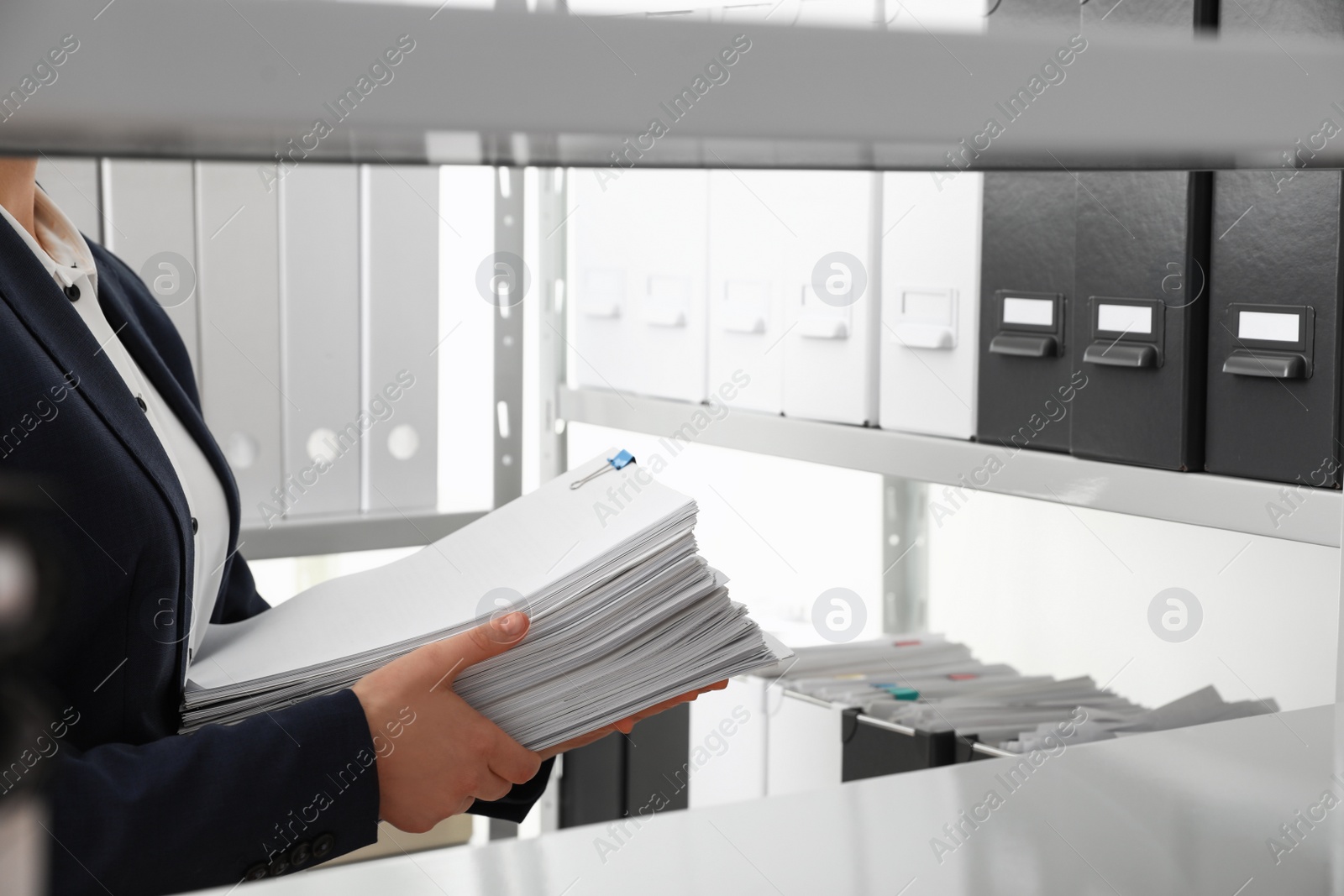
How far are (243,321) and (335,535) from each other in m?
0.31

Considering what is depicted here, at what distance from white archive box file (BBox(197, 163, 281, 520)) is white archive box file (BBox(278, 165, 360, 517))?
0.02 m

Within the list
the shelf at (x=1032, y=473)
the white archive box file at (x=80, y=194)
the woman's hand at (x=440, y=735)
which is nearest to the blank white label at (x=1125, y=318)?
the shelf at (x=1032, y=473)

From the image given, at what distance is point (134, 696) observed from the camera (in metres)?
0.69

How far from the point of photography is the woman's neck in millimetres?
710

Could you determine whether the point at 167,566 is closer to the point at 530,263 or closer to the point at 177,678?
the point at 177,678

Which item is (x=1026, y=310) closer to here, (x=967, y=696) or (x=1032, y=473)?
(x=1032, y=473)

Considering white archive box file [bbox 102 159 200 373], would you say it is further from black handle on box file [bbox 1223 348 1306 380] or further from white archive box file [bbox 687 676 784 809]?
black handle on box file [bbox 1223 348 1306 380]

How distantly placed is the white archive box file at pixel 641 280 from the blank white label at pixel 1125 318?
1.97 feet

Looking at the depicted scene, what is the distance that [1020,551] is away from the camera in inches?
64.6

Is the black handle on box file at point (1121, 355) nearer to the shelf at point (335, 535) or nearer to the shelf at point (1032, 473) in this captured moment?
the shelf at point (1032, 473)

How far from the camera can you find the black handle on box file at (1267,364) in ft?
2.88

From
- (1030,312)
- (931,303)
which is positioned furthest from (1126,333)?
(931,303)

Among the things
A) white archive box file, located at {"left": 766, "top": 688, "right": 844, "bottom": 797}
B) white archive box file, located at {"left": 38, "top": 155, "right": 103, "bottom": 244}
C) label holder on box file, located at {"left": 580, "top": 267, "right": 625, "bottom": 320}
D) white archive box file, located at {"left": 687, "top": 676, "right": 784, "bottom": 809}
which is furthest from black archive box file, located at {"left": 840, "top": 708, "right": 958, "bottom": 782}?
white archive box file, located at {"left": 38, "top": 155, "right": 103, "bottom": 244}

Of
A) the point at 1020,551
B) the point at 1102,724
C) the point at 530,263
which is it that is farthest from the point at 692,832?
the point at 530,263
